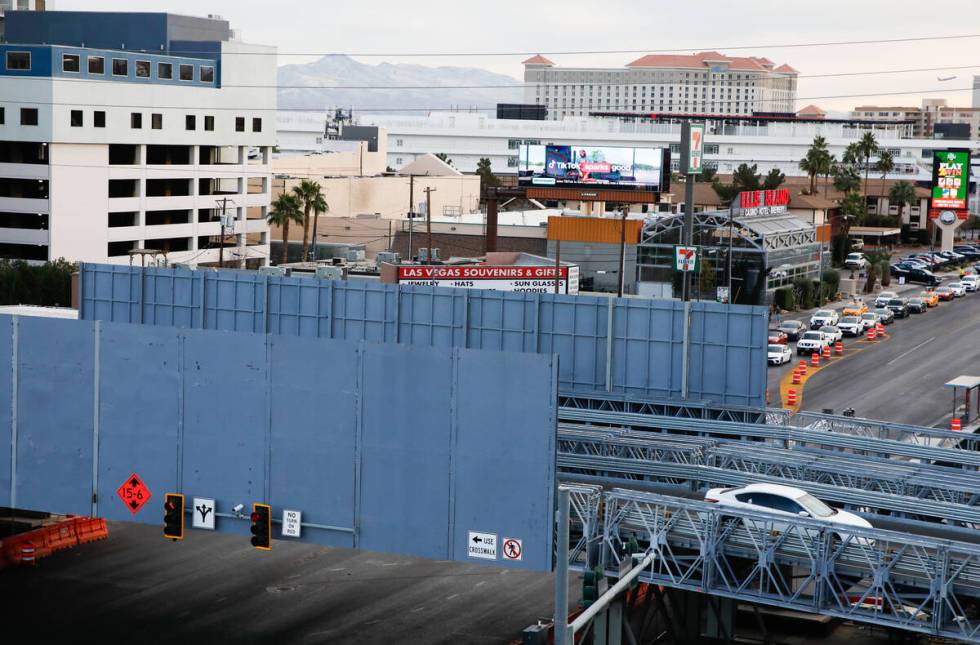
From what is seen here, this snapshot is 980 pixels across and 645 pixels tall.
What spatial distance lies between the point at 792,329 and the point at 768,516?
56680 millimetres

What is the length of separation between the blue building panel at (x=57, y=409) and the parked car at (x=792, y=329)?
56433 millimetres

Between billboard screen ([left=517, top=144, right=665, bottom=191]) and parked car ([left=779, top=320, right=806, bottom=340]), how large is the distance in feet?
49.2

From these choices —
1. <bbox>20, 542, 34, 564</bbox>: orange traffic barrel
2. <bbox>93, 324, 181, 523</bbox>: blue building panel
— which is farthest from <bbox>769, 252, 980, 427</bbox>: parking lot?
<bbox>93, 324, 181, 523</bbox>: blue building panel

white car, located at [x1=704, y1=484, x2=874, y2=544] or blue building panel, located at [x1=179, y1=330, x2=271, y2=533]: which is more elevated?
blue building panel, located at [x1=179, y1=330, x2=271, y2=533]

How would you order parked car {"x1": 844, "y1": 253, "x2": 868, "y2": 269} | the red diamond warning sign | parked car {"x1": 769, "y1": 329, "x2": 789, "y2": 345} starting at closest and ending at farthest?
the red diamond warning sign
parked car {"x1": 769, "y1": 329, "x2": 789, "y2": 345}
parked car {"x1": 844, "y1": 253, "x2": 868, "y2": 269}

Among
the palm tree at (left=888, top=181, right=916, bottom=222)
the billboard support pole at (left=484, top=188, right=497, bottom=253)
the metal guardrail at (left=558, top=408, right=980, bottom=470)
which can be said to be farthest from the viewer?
the palm tree at (left=888, top=181, right=916, bottom=222)

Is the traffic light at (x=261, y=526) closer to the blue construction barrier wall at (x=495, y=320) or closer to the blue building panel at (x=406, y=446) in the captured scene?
the blue building panel at (x=406, y=446)

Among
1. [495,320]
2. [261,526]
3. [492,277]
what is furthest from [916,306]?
[261,526]

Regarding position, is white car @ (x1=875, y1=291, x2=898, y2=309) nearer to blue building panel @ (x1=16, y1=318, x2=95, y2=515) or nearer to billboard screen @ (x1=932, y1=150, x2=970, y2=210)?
billboard screen @ (x1=932, y1=150, x2=970, y2=210)

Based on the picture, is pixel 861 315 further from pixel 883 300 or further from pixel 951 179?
pixel 951 179

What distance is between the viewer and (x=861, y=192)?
153 m

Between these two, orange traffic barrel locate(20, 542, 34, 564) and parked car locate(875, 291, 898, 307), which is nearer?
orange traffic barrel locate(20, 542, 34, 564)

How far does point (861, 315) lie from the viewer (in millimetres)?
85312

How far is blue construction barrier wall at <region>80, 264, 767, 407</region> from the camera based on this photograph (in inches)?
1396
